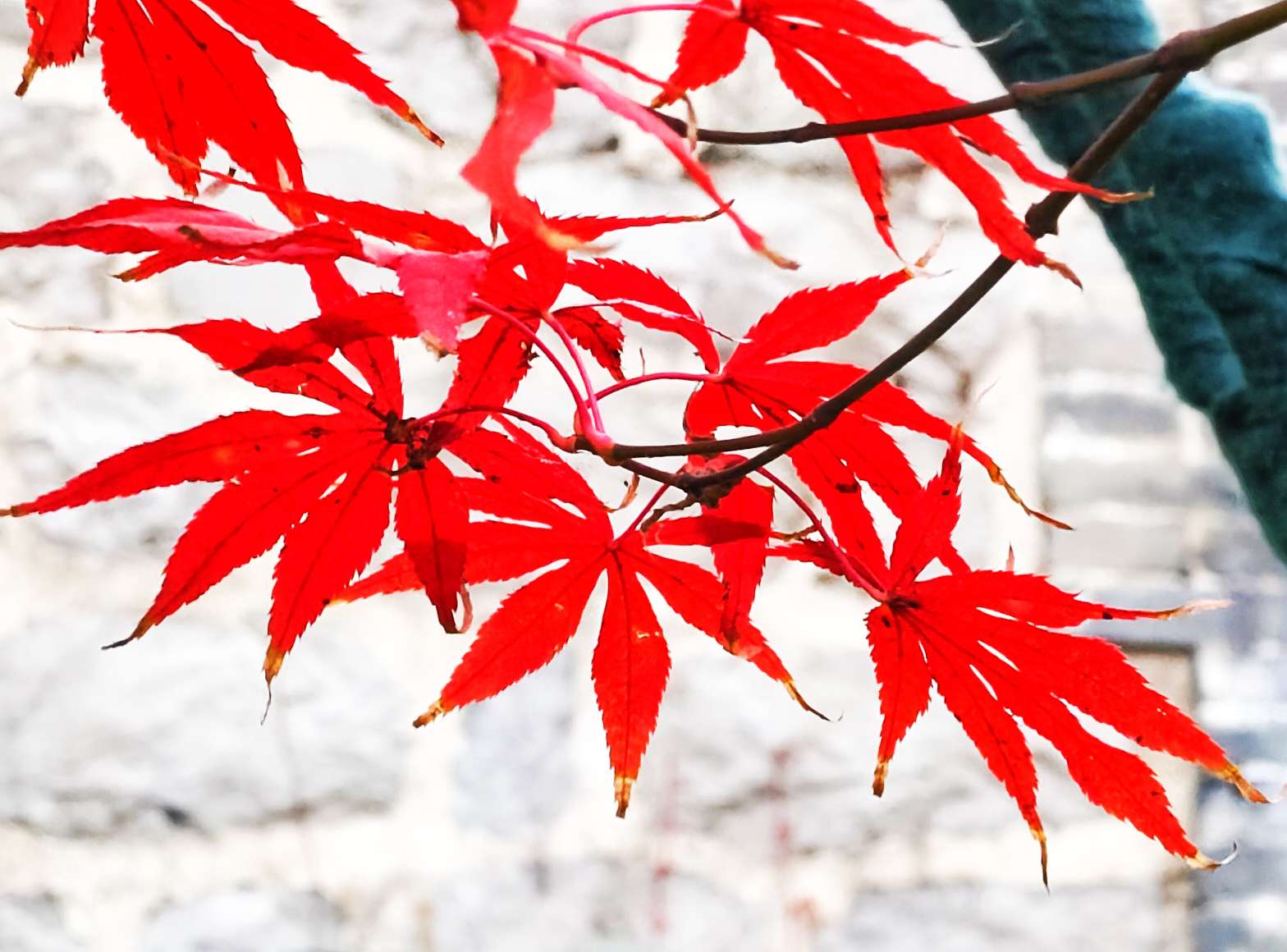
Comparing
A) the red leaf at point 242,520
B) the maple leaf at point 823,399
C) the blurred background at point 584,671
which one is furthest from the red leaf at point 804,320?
the blurred background at point 584,671

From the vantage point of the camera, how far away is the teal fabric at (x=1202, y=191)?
1.10 ft

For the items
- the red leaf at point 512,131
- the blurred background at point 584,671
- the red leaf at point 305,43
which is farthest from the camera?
the blurred background at point 584,671

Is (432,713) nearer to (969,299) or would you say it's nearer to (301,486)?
(301,486)

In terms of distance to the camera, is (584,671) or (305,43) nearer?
(305,43)

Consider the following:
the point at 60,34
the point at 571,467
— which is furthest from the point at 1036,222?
the point at 60,34

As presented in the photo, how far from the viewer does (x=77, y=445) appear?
65 cm

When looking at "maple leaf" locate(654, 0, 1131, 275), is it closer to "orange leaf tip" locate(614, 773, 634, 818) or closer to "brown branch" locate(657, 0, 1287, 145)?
"brown branch" locate(657, 0, 1287, 145)

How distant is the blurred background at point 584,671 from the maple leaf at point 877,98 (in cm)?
45

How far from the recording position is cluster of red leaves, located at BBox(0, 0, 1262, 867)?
0.23 m

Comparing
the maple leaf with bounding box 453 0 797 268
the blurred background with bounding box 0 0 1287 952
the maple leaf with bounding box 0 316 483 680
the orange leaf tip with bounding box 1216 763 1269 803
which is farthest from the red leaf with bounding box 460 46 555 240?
the blurred background with bounding box 0 0 1287 952

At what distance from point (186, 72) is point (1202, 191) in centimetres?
31

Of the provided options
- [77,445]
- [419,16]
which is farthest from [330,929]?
[419,16]

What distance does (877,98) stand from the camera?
21 cm

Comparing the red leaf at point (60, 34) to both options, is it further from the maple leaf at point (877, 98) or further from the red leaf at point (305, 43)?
the maple leaf at point (877, 98)
